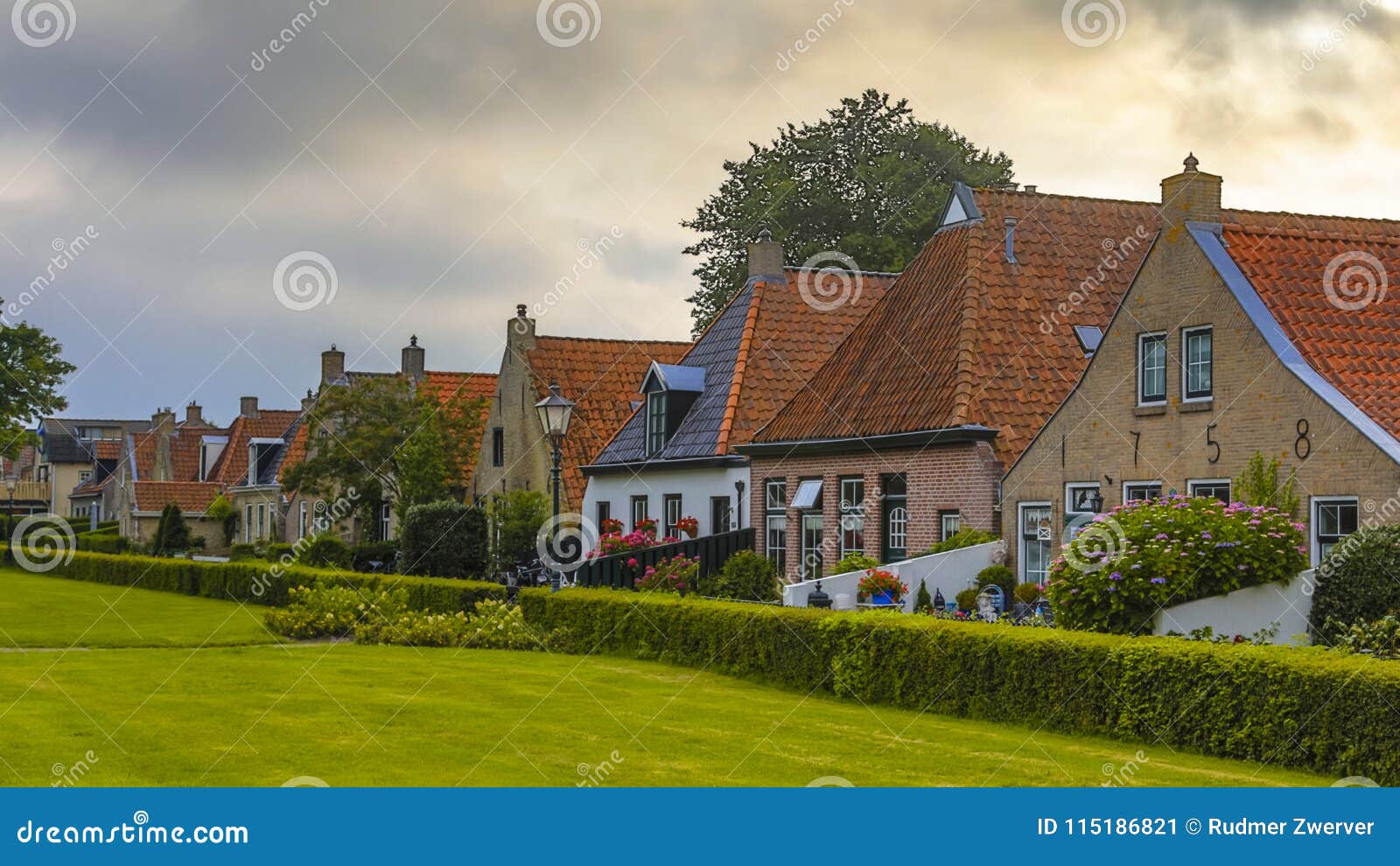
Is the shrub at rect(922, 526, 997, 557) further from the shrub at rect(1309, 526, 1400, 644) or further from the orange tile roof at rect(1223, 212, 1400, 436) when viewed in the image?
the shrub at rect(1309, 526, 1400, 644)

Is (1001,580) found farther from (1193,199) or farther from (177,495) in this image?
(177,495)

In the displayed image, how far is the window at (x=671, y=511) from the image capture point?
37125 millimetres

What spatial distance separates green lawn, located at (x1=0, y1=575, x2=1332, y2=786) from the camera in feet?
38.7

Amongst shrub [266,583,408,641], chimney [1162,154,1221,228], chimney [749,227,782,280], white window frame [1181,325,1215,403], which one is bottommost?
shrub [266,583,408,641]

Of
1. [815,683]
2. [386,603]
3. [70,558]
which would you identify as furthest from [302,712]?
[70,558]

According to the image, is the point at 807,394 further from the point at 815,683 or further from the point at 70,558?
the point at 70,558

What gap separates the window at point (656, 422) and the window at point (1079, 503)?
14350 millimetres

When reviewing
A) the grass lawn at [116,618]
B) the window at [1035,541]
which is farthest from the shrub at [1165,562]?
the grass lawn at [116,618]

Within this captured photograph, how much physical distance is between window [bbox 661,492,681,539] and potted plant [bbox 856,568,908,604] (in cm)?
1174

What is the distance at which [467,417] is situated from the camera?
47094 mm

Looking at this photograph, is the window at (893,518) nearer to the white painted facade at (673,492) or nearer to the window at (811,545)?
the window at (811,545)

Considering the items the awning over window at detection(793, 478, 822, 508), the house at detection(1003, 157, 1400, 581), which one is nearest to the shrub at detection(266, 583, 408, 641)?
the awning over window at detection(793, 478, 822, 508)

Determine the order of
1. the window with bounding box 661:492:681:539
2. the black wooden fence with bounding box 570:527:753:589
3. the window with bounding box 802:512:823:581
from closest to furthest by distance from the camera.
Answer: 1. the black wooden fence with bounding box 570:527:753:589
2. the window with bounding box 802:512:823:581
3. the window with bounding box 661:492:681:539

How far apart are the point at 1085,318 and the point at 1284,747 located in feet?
56.7
